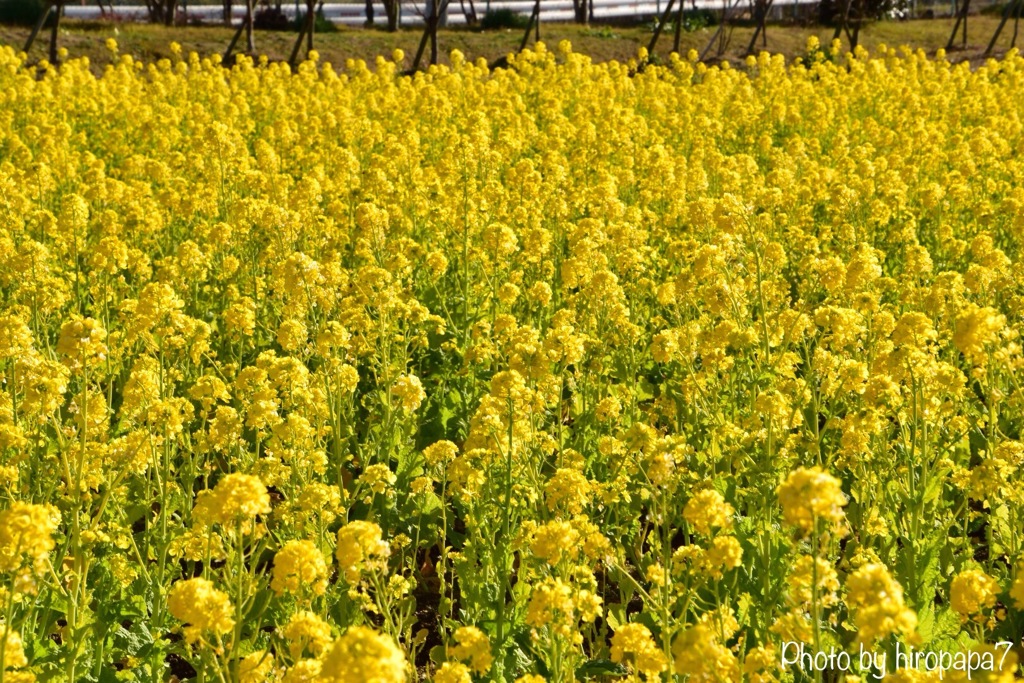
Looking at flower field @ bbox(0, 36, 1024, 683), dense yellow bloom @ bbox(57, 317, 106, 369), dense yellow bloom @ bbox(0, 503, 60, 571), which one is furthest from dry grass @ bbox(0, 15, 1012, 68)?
dense yellow bloom @ bbox(0, 503, 60, 571)

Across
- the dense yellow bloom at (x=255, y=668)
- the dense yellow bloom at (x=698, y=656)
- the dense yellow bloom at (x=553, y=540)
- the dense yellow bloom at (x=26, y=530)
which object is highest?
the dense yellow bloom at (x=26, y=530)

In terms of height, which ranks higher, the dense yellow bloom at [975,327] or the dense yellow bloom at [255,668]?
the dense yellow bloom at [975,327]

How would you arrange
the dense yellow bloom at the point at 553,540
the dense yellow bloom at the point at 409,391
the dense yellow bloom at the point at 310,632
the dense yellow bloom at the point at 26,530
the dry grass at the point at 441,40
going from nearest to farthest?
the dense yellow bloom at the point at 26,530, the dense yellow bloom at the point at 310,632, the dense yellow bloom at the point at 553,540, the dense yellow bloom at the point at 409,391, the dry grass at the point at 441,40

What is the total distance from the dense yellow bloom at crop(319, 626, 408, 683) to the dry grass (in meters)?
22.2

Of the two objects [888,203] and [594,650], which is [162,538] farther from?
[888,203]

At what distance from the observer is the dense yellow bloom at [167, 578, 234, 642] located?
2.56m

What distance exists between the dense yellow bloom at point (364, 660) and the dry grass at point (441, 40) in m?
22.2

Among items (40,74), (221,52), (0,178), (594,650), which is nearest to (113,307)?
(0,178)

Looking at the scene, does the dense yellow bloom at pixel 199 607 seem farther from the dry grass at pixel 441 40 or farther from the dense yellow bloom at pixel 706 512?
the dry grass at pixel 441 40

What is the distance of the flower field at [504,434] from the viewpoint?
2969 mm

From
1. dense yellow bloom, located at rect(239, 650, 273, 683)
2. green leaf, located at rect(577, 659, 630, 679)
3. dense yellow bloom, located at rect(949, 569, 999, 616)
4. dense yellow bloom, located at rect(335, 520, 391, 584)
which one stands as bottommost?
green leaf, located at rect(577, 659, 630, 679)

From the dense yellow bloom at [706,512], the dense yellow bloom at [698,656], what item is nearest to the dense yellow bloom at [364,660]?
the dense yellow bloom at [698,656]

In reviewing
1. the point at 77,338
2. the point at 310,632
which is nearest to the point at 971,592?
the point at 310,632

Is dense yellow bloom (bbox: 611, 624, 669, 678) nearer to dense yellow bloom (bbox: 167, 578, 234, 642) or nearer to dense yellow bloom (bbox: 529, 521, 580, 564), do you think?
dense yellow bloom (bbox: 529, 521, 580, 564)
